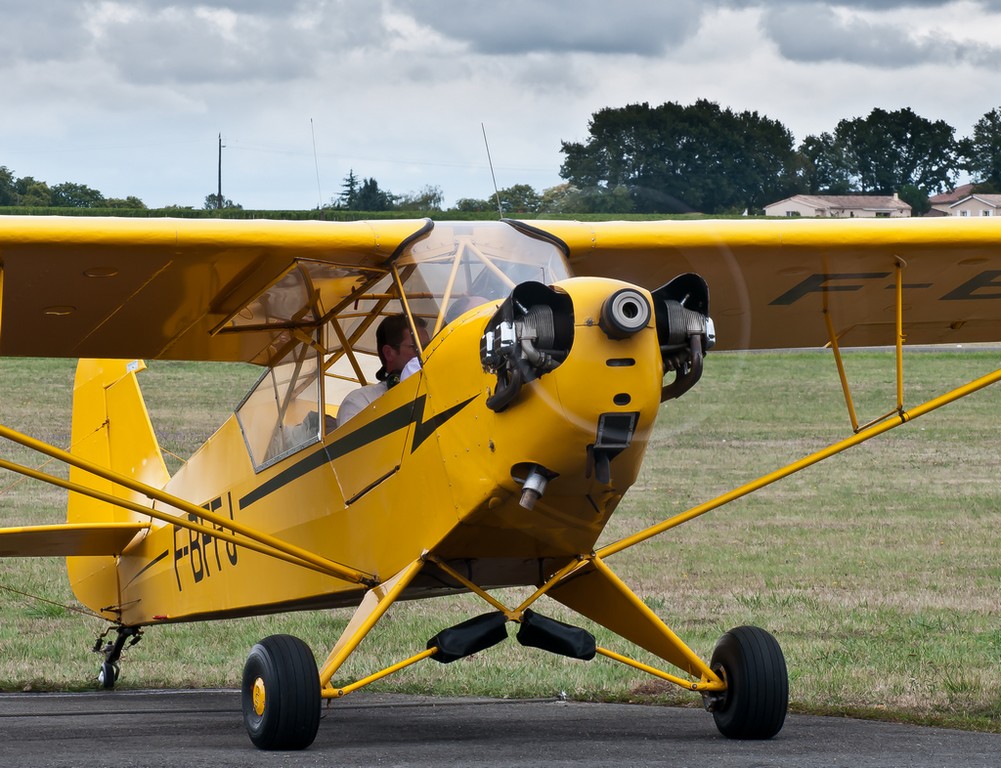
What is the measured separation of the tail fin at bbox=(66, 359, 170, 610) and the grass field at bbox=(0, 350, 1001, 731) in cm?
65

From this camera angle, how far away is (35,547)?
8938 millimetres

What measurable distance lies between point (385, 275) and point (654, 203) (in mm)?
1361

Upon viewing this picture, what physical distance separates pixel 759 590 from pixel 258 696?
25.0 ft

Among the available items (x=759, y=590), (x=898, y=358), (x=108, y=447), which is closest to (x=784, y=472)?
(x=898, y=358)

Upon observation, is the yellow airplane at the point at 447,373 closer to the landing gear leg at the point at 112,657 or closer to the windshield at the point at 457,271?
the windshield at the point at 457,271

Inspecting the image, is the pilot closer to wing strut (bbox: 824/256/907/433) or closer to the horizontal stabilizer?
wing strut (bbox: 824/256/907/433)

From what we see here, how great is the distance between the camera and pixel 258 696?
21.4ft

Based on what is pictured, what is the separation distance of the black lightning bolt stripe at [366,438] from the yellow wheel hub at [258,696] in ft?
4.06

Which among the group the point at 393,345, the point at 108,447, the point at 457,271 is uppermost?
the point at 457,271

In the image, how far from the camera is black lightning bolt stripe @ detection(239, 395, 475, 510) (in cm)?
638

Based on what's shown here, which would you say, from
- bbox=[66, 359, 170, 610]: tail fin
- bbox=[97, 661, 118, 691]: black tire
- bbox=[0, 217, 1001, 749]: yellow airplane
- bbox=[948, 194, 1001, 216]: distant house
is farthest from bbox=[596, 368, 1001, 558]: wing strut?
bbox=[66, 359, 170, 610]: tail fin

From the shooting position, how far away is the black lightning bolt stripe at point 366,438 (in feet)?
20.9

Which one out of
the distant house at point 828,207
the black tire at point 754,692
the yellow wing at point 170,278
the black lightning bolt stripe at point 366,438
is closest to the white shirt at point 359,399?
the black lightning bolt stripe at point 366,438

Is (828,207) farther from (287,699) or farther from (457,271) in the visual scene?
(287,699)
